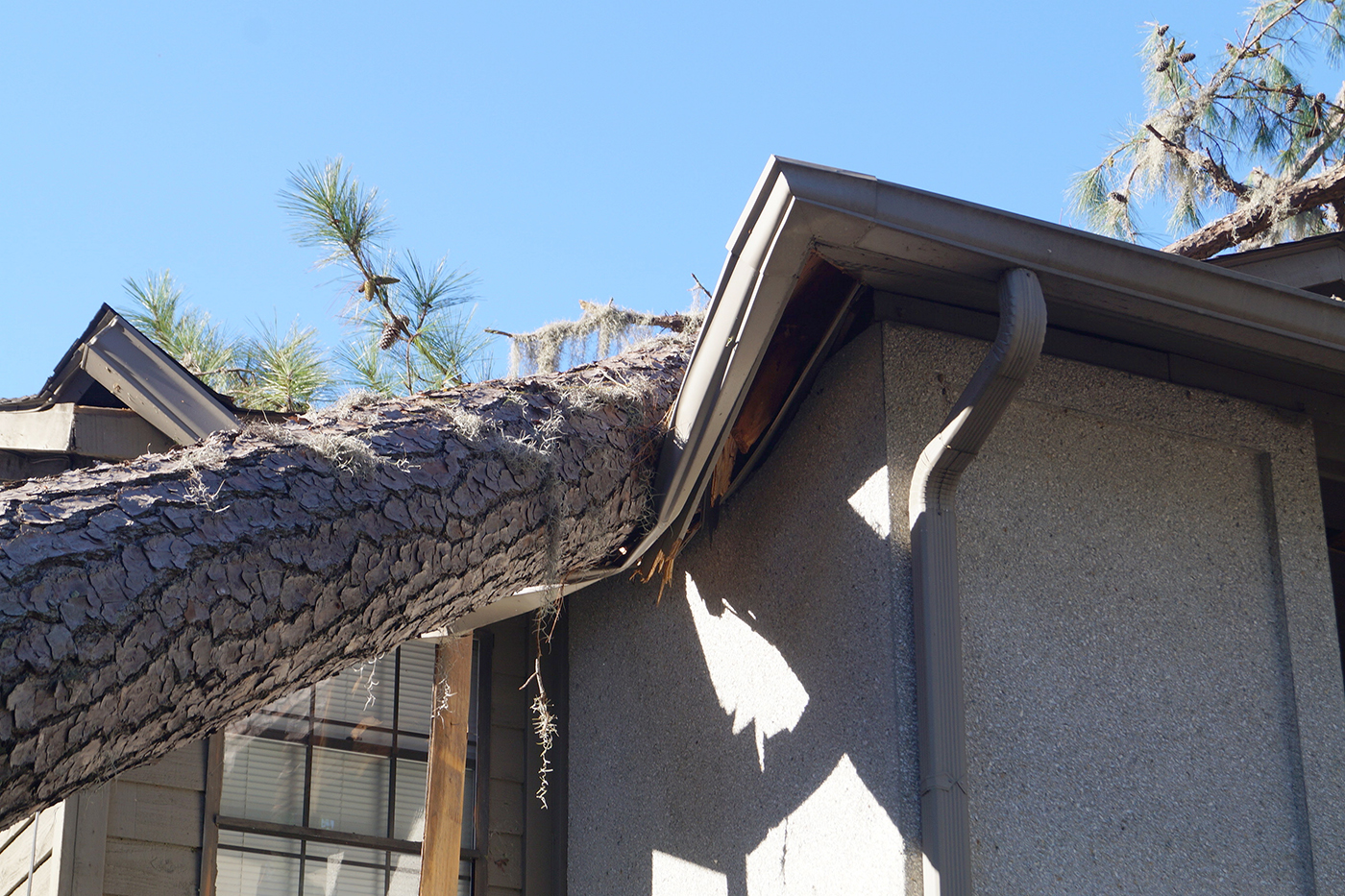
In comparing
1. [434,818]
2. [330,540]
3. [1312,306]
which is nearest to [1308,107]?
[1312,306]

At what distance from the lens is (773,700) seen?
150 inches

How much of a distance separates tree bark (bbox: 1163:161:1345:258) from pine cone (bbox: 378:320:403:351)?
13.3 ft

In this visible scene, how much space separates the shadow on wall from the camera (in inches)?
130

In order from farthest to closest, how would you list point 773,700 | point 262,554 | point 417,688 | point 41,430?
point 417,688
point 41,430
point 773,700
point 262,554

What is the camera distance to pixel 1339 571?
5.79m

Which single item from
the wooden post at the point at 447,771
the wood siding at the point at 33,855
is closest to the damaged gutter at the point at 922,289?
the wooden post at the point at 447,771

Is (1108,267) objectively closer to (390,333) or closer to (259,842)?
(259,842)

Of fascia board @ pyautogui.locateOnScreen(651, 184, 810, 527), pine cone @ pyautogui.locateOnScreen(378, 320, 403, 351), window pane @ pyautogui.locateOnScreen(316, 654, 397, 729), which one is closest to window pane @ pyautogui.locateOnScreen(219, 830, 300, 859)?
window pane @ pyautogui.locateOnScreen(316, 654, 397, 729)

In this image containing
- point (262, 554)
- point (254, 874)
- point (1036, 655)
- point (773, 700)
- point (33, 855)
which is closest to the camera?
point (262, 554)

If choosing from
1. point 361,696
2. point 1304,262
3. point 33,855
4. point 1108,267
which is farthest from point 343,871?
point 1304,262

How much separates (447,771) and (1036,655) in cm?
209

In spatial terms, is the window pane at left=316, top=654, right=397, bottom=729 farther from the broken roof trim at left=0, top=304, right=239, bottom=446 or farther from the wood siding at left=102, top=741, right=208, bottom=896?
the broken roof trim at left=0, top=304, right=239, bottom=446

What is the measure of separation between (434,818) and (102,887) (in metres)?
1.12

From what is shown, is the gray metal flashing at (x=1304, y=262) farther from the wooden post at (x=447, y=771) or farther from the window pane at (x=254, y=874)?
the window pane at (x=254, y=874)
